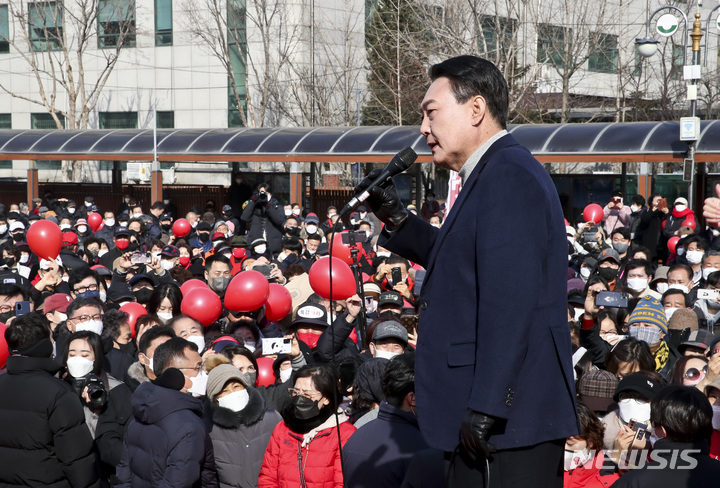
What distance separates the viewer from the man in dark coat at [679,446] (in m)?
3.50

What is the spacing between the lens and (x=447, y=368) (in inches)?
102

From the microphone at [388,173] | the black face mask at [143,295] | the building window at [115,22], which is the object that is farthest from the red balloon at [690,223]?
the building window at [115,22]

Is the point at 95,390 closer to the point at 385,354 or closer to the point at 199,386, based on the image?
the point at 199,386

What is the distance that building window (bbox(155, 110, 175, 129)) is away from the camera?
4009 cm

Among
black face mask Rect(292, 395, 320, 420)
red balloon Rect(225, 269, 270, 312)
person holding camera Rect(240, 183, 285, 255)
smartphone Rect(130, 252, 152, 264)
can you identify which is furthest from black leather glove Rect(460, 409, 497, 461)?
person holding camera Rect(240, 183, 285, 255)

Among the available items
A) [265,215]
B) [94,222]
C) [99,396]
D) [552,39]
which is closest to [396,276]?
[99,396]

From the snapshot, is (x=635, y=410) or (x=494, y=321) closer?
(x=494, y=321)

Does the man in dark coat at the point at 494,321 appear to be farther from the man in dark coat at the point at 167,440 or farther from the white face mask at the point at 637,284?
the white face mask at the point at 637,284

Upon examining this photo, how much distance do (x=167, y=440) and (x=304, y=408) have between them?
0.74 m

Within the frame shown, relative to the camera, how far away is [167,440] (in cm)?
449

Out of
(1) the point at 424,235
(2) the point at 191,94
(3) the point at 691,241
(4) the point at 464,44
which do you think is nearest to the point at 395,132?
(4) the point at 464,44

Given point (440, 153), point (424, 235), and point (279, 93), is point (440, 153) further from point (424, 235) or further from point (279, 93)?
point (279, 93)

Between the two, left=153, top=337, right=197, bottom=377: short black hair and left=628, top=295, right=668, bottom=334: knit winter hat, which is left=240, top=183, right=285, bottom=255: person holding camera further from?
left=153, top=337, right=197, bottom=377: short black hair

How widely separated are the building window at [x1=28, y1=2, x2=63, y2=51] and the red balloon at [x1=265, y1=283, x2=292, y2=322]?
109ft
